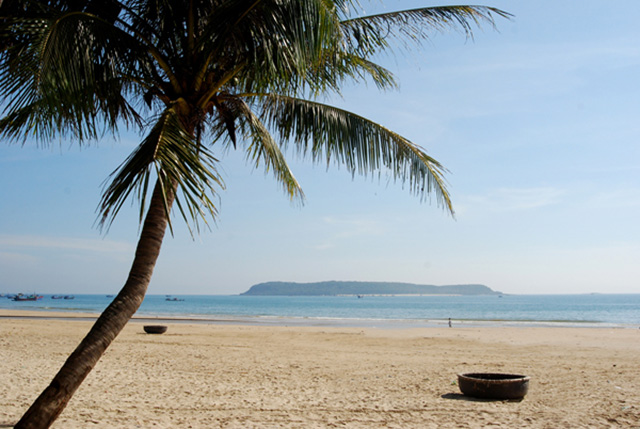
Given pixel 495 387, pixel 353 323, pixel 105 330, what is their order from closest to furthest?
pixel 105 330, pixel 495 387, pixel 353 323

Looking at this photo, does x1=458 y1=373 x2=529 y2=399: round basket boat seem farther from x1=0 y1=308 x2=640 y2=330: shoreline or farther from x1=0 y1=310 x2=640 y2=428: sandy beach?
x1=0 y1=308 x2=640 y2=330: shoreline

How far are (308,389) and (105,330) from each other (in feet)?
16.2

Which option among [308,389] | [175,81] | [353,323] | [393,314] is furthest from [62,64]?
[393,314]

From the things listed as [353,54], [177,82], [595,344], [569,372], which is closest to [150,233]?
[177,82]

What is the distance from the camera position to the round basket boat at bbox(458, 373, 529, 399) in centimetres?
742

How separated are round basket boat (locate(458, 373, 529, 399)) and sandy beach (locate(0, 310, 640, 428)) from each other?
13 cm

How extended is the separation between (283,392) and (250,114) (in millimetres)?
4425

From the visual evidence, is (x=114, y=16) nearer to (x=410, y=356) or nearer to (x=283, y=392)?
(x=283, y=392)

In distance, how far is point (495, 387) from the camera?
7.46 meters

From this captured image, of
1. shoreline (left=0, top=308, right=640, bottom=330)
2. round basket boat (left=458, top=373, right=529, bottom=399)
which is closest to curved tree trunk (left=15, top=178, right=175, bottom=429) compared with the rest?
round basket boat (left=458, top=373, right=529, bottom=399)

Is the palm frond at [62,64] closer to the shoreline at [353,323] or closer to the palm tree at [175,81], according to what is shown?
the palm tree at [175,81]

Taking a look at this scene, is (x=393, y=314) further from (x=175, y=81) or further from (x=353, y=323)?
(x=175, y=81)

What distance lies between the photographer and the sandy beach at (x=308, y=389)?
6.29 m

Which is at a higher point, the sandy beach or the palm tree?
the palm tree
